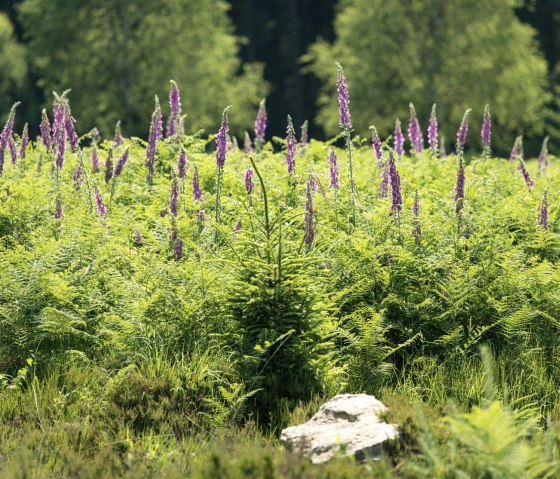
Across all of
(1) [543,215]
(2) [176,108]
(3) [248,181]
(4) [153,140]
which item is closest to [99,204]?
(4) [153,140]

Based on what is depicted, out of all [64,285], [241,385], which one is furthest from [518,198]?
[64,285]

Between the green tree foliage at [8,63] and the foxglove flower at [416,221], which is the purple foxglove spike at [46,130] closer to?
the foxglove flower at [416,221]

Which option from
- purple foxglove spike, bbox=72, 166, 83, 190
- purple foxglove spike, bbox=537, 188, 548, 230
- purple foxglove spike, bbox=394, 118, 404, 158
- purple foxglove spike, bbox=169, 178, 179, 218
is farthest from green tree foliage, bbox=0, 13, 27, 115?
purple foxglove spike, bbox=537, 188, 548, 230

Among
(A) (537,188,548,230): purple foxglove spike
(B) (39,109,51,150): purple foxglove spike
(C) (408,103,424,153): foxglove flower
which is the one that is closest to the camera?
(A) (537,188,548,230): purple foxglove spike

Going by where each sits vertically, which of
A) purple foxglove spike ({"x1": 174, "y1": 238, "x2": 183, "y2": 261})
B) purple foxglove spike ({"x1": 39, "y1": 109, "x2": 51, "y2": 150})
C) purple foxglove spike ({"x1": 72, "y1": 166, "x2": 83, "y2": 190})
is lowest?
purple foxglove spike ({"x1": 174, "y1": 238, "x2": 183, "y2": 261})

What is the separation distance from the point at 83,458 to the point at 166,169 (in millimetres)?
5896

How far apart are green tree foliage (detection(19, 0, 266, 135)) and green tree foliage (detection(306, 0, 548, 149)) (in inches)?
186

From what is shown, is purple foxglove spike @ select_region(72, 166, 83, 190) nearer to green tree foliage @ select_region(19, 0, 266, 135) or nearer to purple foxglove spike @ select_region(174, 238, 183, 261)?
purple foxglove spike @ select_region(174, 238, 183, 261)

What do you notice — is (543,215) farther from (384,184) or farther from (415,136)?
(415,136)

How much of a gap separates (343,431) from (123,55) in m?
24.2

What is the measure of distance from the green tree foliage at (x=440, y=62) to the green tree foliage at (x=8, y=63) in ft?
45.9

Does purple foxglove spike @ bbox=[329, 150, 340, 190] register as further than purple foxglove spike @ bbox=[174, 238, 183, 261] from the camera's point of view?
Yes

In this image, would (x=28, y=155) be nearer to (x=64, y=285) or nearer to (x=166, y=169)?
(x=166, y=169)

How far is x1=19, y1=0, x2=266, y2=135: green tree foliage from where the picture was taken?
2670 centimetres
